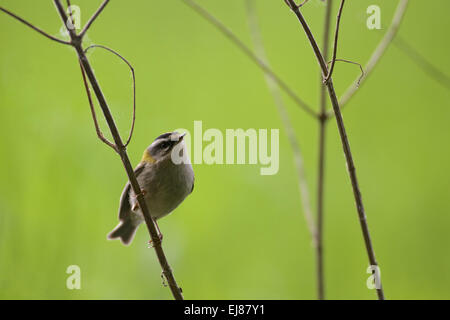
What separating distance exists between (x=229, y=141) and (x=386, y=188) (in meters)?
1.16

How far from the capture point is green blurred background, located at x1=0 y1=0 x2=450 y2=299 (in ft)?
3.79

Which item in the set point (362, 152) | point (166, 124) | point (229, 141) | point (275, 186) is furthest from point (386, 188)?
point (229, 141)

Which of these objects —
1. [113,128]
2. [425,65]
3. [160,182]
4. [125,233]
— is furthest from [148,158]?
[425,65]

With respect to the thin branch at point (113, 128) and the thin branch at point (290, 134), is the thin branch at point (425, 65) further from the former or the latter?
the thin branch at point (113, 128)

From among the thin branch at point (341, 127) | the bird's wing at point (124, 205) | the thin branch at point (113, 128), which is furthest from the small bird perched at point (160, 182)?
the thin branch at point (341, 127)

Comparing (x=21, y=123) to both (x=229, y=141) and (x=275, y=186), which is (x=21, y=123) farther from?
(x=275, y=186)

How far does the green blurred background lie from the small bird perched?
0.16 ft

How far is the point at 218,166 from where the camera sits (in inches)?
52.0

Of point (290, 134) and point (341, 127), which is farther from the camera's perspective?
point (290, 134)

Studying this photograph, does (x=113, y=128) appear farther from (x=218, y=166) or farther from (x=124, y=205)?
(x=218, y=166)

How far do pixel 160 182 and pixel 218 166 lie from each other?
29 cm

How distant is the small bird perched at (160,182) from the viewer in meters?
A: 0.93

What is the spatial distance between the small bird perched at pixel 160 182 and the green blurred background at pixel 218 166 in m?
0.05

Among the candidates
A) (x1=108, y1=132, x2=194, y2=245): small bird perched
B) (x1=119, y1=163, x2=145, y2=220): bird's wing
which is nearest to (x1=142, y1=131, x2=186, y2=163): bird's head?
(x1=108, y1=132, x2=194, y2=245): small bird perched
